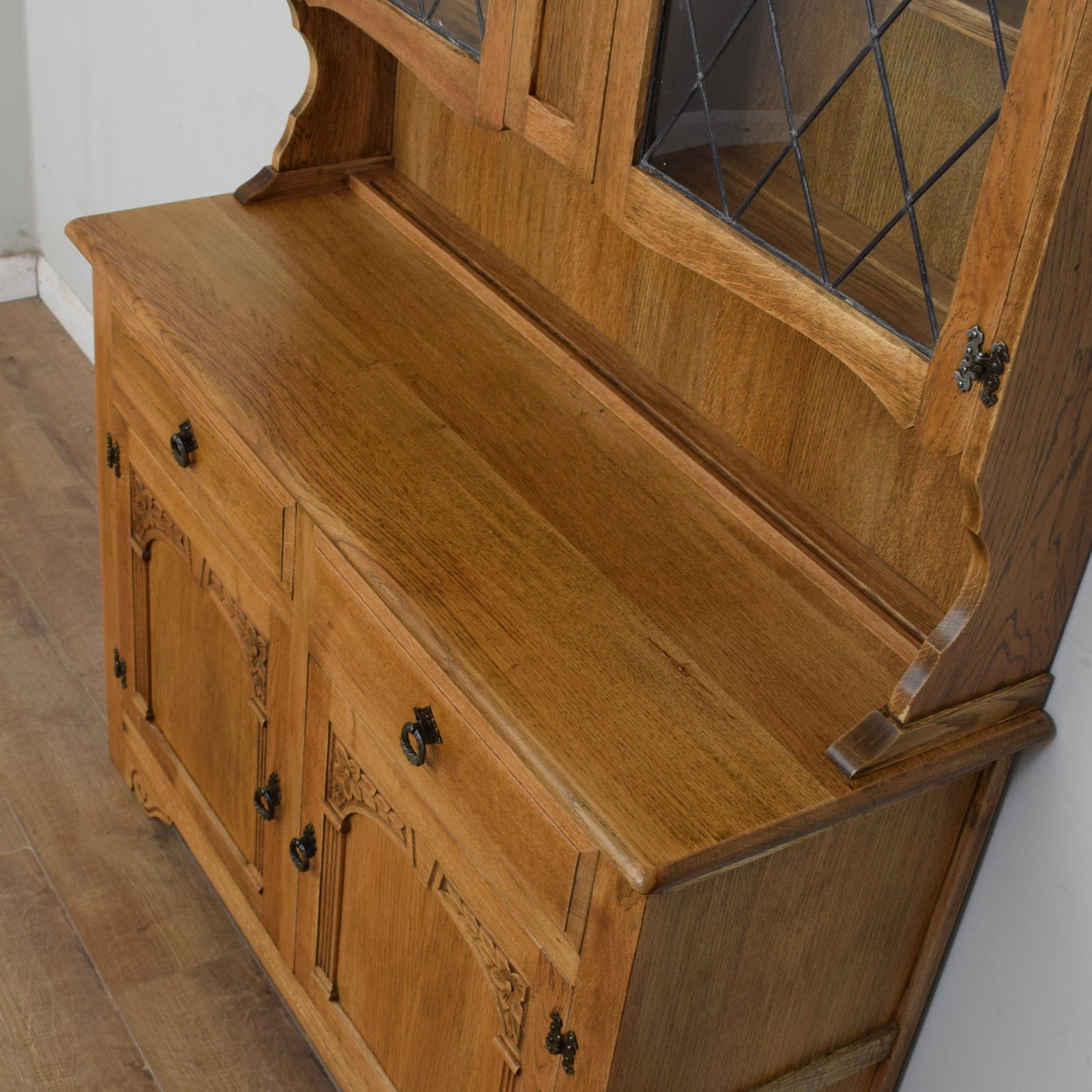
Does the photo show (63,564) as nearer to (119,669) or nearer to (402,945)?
(119,669)

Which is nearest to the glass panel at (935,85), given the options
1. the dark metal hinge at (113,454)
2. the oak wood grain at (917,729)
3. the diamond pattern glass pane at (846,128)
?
the diamond pattern glass pane at (846,128)

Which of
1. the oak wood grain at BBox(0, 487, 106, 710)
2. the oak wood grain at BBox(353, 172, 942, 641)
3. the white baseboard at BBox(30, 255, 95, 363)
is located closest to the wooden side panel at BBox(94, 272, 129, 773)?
the oak wood grain at BBox(0, 487, 106, 710)

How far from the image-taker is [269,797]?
1728 millimetres

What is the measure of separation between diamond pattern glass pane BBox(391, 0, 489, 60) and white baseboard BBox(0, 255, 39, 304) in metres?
2.28

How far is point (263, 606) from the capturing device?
1.62 m

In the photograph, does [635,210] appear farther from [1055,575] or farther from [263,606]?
[263,606]

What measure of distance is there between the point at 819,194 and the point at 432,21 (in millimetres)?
577

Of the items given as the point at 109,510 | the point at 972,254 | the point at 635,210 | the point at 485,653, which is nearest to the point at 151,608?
the point at 109,510

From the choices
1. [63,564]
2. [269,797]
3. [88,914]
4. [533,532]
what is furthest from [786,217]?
[63,564]

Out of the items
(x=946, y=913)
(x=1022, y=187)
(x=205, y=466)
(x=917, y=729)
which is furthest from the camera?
(x=205, y=466)

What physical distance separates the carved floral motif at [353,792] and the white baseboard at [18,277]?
2.38 metres

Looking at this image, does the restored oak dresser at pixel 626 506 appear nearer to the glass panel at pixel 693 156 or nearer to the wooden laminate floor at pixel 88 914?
the glass panel at pixel 693 156

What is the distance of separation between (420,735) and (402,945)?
0.34m

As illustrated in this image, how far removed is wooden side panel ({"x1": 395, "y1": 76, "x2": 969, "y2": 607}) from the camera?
1319mm
